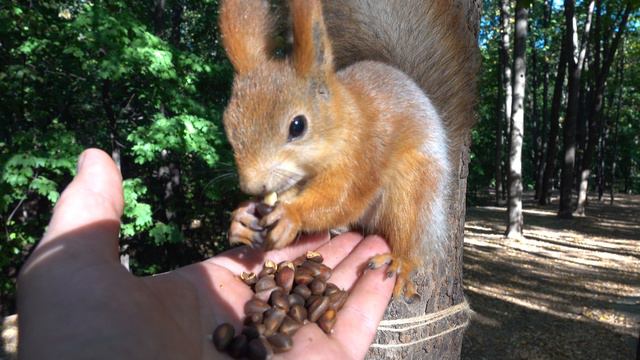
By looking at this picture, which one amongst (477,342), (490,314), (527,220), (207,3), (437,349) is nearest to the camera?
(437,349)

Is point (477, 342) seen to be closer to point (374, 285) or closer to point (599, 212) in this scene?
point (374, 285)

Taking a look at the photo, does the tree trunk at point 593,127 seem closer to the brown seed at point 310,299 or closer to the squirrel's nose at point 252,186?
the brown seed at point 310,299

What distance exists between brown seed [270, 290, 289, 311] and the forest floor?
12.0 ft

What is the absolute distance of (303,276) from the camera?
1.87 metres

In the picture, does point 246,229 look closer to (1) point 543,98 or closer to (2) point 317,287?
(2) point 317,287

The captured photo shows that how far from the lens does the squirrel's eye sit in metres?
1.46

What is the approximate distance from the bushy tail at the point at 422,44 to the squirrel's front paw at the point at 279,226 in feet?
2.36

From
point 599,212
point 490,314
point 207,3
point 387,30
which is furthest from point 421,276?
point 599,212

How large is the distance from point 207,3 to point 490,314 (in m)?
5.67

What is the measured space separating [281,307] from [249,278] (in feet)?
0.84

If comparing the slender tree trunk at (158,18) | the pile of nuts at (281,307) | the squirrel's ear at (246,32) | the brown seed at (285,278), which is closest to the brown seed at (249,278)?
the pile of nuts at (281,307)

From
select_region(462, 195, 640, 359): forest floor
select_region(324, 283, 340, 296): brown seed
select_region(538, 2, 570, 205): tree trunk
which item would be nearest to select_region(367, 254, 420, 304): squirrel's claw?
select_region(324, 283, 340, 296): brown seed

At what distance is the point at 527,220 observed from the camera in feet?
38.5

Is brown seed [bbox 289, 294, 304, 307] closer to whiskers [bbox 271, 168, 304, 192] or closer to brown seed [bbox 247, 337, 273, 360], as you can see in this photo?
brown seed [bbox 247, 337, 273, 360]
